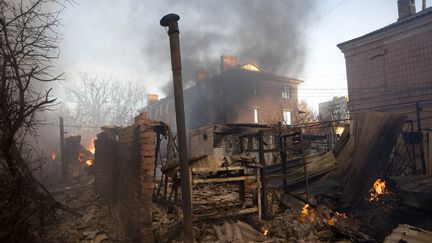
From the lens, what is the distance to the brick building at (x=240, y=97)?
31.0m

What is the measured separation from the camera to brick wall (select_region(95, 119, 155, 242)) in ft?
20.2

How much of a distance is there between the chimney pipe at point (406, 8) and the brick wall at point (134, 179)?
21.5 meters

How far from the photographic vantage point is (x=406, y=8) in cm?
2064

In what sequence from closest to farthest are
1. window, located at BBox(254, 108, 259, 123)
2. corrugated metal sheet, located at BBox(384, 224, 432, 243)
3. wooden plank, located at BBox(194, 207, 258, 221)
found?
corrugated metal sheet, located at BBox(384, 224, 432, 243) → wooden plank, located at BBox(194, 207, 258, 221) → window, located at BBox(254, 108, 259, 123)

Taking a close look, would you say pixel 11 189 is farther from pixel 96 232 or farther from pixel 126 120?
pixel 126 120

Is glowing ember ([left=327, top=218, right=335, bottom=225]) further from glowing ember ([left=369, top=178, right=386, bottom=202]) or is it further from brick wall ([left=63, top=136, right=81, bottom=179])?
brick wall ([left=63, top=136, right=81, bottom=179])

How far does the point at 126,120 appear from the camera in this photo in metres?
46.6

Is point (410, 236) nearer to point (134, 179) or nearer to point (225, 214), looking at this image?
point (225, 214)

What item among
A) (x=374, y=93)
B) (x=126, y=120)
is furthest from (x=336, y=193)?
(x=126, y=120)

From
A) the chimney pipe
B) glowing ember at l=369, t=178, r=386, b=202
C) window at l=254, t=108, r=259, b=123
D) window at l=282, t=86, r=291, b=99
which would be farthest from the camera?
window at l=282, t=86, r=291, b=99

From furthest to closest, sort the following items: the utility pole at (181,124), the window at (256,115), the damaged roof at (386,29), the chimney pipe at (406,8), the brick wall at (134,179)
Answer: the window at (256,115) < the chimney pipe at (406,8) < the damaged roof at (386,29) < the brick wall at (134,179) < the utility pole at (181,124)

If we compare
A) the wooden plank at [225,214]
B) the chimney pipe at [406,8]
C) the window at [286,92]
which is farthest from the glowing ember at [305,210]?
the window at [286,92]

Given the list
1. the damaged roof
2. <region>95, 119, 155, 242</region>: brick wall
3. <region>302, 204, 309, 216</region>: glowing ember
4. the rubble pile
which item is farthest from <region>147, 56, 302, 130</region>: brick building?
<region>95, 119, 155, 242</region>: brick wall

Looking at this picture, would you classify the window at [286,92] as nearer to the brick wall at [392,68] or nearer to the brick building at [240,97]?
the brick building at [240,97]
